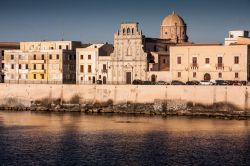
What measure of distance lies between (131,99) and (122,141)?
22796mm

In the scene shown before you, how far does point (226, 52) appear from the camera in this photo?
262ft

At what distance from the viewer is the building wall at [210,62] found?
3132 inches

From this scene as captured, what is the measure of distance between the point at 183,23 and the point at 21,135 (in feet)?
170

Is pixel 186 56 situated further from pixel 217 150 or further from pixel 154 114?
pixel 217 150

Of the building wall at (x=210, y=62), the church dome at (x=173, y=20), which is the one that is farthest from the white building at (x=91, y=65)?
the church dome at (x=173, y=20)

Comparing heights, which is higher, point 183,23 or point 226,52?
point 183,23

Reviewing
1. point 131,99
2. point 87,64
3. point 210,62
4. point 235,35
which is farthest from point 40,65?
point 235,35

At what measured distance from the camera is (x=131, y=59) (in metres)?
86.5

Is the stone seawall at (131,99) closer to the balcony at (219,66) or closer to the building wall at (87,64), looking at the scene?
the balcony at (219,66)

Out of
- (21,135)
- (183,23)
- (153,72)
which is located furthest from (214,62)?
(21,135)

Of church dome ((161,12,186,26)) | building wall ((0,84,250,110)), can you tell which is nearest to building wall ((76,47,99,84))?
building wall ((0,84,250,110))

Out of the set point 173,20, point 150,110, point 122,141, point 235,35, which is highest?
point 173,20

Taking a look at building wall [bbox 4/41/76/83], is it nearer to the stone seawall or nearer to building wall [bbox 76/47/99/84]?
building wall [bbox 76/47/99/84]

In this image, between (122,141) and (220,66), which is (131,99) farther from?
(122,141)
